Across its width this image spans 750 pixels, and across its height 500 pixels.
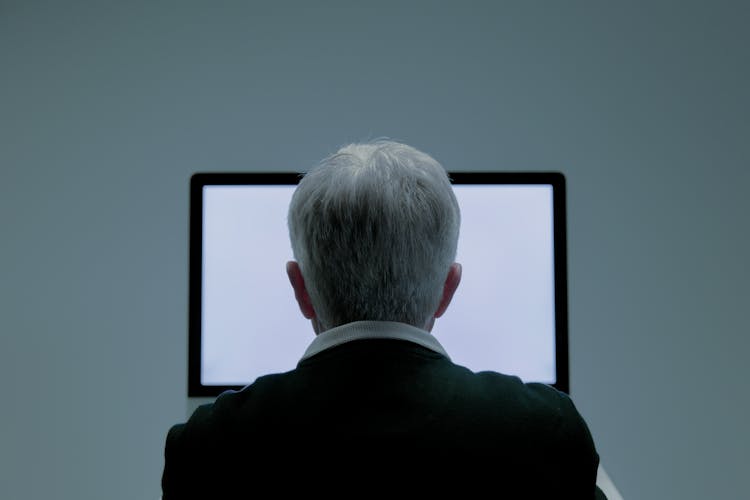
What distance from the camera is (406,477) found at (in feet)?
1.86

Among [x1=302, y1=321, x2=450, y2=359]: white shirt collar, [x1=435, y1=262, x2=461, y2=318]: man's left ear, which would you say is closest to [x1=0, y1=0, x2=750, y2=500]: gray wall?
[x1=435, y1=262, x2=461, y2=318]: man's left ear

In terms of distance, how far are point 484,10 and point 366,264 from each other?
1.32m

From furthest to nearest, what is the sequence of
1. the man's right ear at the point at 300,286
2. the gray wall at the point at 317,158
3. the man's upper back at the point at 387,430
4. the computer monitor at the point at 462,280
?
1. the gray wall at the point at 317,158
2. the computer monitor at the point at 462,280
3. the man's right ear at the point at 300,286
4. the man's upper back at the point at 387,430

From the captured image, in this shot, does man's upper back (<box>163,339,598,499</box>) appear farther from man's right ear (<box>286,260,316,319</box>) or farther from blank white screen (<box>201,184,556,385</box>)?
blank white screen (<box>201,184,556,385</box>)

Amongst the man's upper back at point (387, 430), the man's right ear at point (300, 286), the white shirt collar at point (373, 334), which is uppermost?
the man's right ear at point (300, 286)

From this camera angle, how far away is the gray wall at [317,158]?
5.68ft

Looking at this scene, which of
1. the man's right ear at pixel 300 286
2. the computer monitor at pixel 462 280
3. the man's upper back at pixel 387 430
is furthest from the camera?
the computer monitor at pixel 462 280

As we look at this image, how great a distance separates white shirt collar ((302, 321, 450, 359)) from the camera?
0.62 metres

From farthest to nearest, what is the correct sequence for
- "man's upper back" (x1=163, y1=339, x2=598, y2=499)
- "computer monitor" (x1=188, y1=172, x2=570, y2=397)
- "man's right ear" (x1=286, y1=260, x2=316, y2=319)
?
1. "computer monitor" (x1=188, y1=172, x2=570, y2=397)
2. "man's right ear" (x1=286, y1=260, x2=316, y2=319)
3. "man's upper back" (x1=163, y1=339, x2=598, y2=499)

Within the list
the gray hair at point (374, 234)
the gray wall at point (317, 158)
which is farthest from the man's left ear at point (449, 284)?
the gray wall at point (317, 158)

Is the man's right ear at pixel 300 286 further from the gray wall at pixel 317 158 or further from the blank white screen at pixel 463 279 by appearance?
the gray wall at pixel 317 158

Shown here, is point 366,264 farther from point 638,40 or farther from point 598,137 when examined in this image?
point 638,40

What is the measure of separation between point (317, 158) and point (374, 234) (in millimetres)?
1129

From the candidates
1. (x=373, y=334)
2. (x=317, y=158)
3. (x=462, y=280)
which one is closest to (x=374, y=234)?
(x=373, y=334)
